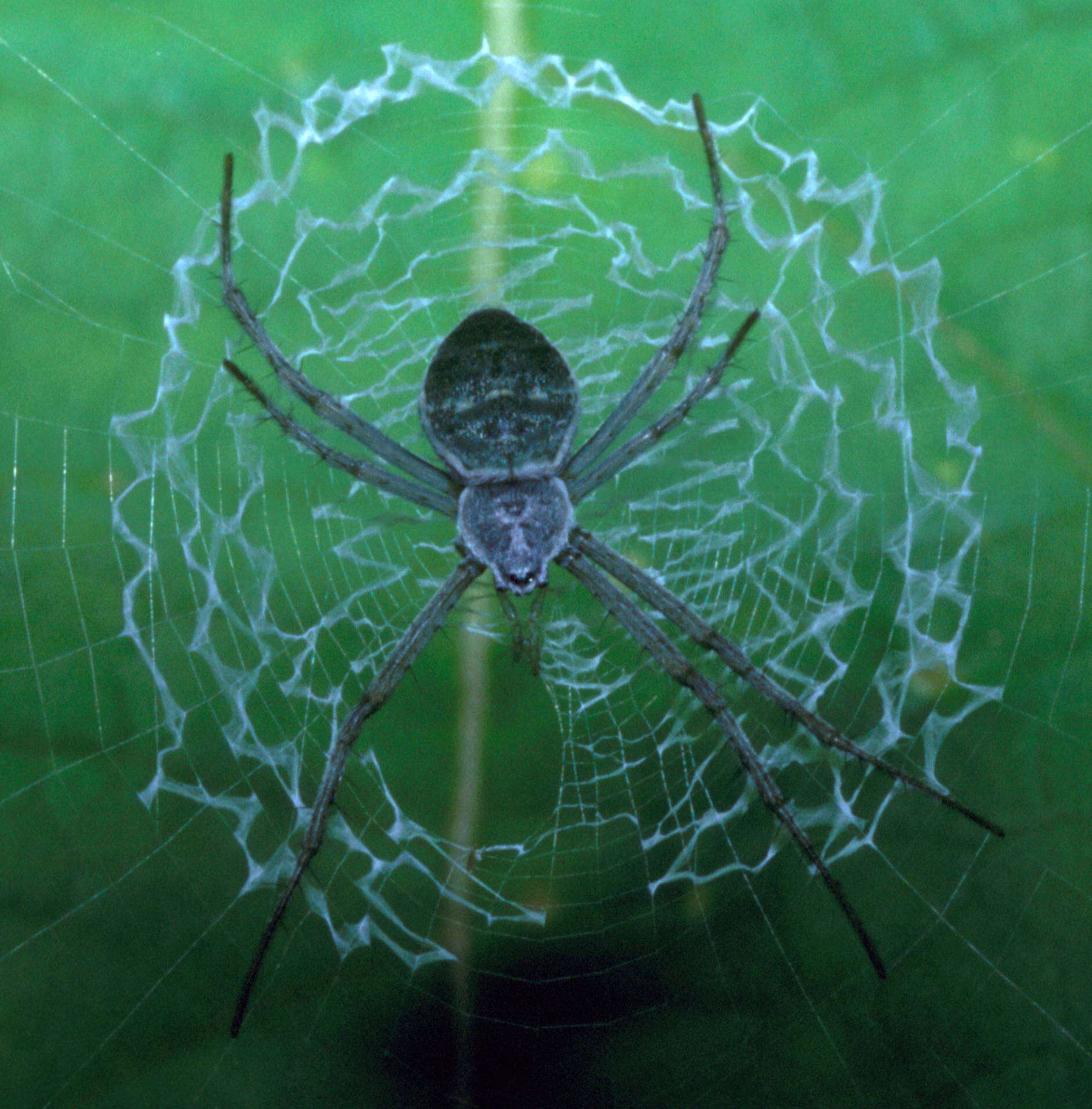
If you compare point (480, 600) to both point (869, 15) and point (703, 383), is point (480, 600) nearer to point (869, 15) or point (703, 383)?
point (703, 383)

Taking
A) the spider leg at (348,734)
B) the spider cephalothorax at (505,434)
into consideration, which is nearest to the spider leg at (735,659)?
the spider cephalothorax at (505,434)

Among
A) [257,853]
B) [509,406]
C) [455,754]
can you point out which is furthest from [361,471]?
[257,853]

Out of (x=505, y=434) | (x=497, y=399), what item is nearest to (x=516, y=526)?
(x=505, y=434)

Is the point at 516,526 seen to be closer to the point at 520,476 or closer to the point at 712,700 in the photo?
the point at 520,476

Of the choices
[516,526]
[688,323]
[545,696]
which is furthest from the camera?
[516,526]

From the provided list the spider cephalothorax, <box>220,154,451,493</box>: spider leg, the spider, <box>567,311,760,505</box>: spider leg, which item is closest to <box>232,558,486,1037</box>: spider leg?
the spider

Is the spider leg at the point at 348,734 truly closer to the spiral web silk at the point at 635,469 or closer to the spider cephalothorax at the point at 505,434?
the spiral web silk at the point at 635,469
